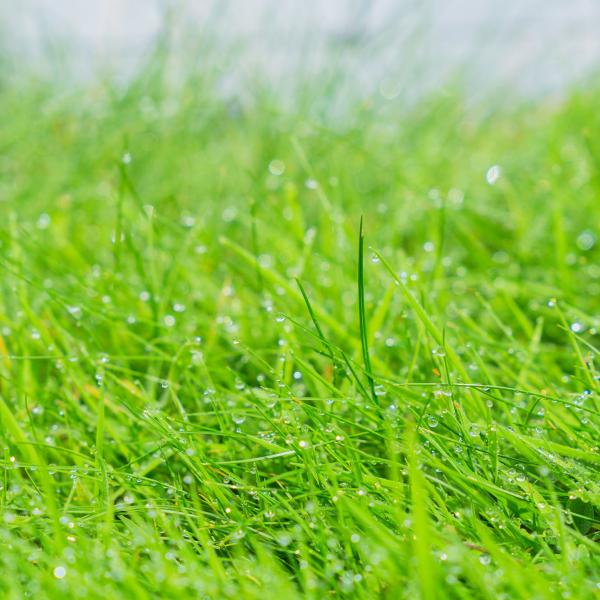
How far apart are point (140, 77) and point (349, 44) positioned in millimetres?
584

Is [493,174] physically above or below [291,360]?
above

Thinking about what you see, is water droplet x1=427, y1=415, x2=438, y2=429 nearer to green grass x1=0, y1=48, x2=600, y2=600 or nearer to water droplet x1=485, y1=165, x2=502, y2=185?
green grass x1=0, y1=48, x2=600, y2=600

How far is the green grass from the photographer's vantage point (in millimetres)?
696

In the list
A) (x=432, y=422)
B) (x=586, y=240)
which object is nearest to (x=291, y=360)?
(x=432, y=422)

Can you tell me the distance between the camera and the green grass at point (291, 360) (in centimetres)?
70

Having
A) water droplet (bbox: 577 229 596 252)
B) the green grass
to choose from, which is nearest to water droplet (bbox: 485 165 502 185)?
the green grass

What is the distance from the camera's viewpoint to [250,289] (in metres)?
1.28

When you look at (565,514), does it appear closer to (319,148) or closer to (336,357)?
(336,357)

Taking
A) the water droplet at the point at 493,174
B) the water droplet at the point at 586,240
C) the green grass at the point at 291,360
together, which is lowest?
the green grass at the point at 291,360

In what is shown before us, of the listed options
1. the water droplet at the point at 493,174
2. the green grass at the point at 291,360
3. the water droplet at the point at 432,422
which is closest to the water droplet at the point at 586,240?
the green grass at the point at 291,360

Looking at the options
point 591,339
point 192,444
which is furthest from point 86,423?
point 591,339

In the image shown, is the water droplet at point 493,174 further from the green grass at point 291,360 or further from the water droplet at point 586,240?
the water droplet at point 586,240

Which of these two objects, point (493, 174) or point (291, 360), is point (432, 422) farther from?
point (493, 174)

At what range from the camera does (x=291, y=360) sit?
96 centimetres
